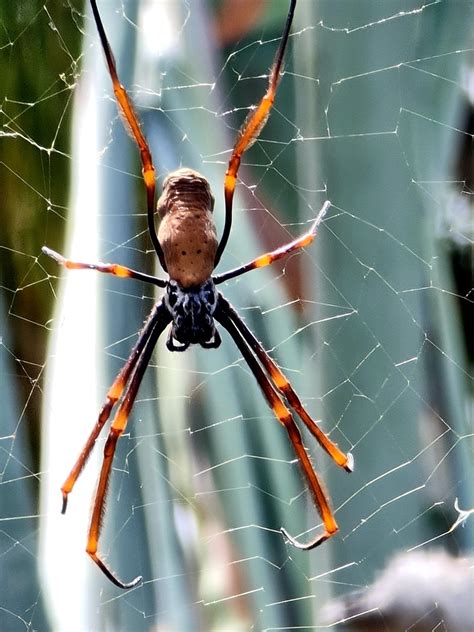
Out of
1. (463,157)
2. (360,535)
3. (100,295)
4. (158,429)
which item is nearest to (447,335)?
(463,157)

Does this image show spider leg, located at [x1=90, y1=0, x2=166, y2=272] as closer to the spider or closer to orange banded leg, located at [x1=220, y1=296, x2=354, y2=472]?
the spider

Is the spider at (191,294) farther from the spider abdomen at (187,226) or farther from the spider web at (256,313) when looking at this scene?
the spider web at (256,313)

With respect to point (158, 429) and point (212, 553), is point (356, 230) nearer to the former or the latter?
point (158, 429)

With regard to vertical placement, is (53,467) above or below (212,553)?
above

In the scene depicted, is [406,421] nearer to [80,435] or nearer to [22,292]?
[80,435]

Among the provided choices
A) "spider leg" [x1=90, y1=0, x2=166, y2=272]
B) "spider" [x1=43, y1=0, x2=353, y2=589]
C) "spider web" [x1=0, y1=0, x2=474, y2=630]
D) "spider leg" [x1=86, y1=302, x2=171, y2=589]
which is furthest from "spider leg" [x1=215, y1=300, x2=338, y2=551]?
"spider web" [x1=0, y1=0, x2=474, y2=630]

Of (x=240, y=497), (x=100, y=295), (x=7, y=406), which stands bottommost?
(x=240, y=497)

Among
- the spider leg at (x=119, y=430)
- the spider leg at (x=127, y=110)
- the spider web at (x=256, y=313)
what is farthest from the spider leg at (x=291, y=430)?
the spider web at (x=256, y=313)
